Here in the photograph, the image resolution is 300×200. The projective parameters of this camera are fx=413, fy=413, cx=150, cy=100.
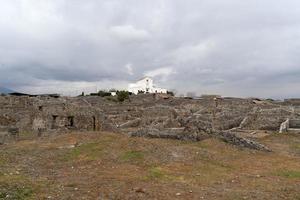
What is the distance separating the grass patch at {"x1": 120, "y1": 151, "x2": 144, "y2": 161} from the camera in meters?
18.0

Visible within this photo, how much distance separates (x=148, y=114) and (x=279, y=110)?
493 inches

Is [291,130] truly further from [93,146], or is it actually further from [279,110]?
[93,146]

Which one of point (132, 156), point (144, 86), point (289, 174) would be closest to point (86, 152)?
point (132, 156)

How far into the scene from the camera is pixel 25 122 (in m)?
28.4

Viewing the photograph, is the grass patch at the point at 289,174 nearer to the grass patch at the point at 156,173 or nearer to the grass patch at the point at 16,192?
the grass patch at the point at 156,173

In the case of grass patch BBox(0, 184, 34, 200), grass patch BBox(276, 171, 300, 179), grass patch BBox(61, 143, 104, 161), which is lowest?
grass patch BBox(276, 171, 300, 179)

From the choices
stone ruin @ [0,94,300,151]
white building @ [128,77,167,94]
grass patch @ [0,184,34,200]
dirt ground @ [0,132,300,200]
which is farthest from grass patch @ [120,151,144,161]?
white building @ [128,77,167,94]

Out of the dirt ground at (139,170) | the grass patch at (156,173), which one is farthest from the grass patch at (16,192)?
the grass patch at (156,173)

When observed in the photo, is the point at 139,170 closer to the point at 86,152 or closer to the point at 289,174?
the point at 86,152

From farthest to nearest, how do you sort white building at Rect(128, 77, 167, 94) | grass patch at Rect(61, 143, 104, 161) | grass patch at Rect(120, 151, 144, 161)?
1. white building at Rect(128, 77, 167, 94)
2. grass patch at Rect(61, 143, 104, 161)
3. grass patch at Rect(120, 151, 144, 161)

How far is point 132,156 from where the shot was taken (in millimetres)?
18312

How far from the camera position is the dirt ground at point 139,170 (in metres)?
12.7

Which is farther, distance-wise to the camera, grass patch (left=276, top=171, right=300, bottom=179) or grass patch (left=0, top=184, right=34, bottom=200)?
grass patch (left=276, top=171, right=300, bottom=179)

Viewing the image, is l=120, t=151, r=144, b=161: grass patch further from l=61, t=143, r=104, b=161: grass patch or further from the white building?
the white building
